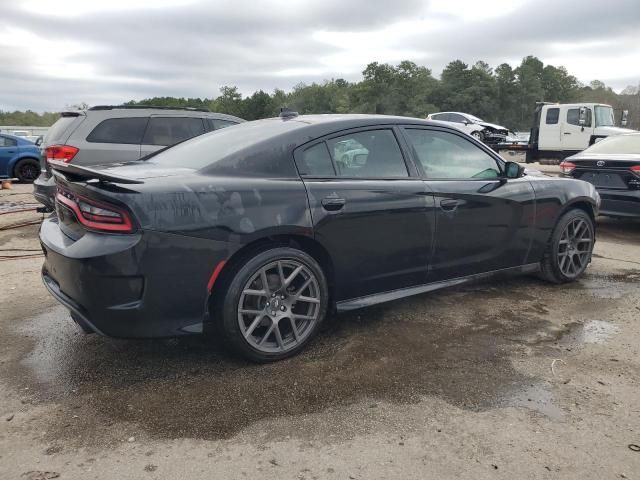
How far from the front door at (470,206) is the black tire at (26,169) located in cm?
1295

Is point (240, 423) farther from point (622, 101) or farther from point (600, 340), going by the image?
point (622, 101)

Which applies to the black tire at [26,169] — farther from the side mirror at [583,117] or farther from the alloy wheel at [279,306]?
the side mirror at [583,117]

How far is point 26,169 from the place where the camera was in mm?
13977

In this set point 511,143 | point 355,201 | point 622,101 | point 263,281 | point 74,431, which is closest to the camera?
point 74,431

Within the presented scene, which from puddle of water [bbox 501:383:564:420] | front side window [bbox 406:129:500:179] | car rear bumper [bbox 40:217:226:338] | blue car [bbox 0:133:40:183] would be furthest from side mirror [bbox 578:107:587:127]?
car rear bumper [bbox 40:217:226:338]

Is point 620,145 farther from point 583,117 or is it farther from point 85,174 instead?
point 583,117

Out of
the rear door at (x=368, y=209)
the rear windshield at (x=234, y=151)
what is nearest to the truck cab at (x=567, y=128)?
the rear door at (x=368, y=209)

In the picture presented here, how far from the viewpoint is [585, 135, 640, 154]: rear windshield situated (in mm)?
7709

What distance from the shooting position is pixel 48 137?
7.21 metres

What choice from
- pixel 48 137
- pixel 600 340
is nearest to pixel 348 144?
pixel 600 340

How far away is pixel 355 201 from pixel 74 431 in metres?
2.00

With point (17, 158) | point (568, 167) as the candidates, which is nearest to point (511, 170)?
point (568, 167)

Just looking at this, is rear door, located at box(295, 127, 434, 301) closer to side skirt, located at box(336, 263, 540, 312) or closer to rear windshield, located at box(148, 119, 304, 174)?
side skirt, located at box(336, 263, 540, 312)

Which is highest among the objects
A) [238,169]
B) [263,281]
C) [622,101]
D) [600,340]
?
[622,101]
